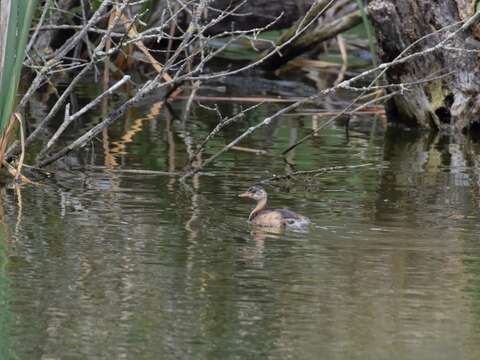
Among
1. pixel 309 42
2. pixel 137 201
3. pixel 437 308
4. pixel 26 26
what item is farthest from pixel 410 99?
pixel 437 308

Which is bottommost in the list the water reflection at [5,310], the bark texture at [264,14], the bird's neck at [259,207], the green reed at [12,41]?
the water reflection at [5,310]

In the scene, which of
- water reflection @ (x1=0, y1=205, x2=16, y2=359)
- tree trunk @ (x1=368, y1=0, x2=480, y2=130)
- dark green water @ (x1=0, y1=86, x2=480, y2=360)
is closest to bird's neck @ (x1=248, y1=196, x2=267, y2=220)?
dark green water @ (x1=0, y1=86, x2=480, y2=360)

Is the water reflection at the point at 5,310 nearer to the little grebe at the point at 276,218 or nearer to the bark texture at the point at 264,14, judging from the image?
the little grebe at the point at 276,218

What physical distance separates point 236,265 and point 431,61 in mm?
6393

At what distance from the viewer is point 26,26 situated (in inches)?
342

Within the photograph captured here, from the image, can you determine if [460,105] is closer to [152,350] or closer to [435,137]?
[435,137]

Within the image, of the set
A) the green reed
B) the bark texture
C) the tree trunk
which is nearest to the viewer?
the green reed

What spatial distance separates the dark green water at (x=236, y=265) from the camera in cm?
615

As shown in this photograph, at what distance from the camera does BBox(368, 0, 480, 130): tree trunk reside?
13164mm

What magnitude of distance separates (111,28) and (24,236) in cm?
172

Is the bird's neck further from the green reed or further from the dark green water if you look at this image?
the green reed

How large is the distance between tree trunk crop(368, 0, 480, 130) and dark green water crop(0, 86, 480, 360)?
187 centimetres

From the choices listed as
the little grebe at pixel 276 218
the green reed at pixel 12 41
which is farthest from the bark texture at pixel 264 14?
the little grebe at pixel 276 218

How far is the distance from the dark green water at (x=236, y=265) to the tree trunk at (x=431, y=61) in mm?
1867
